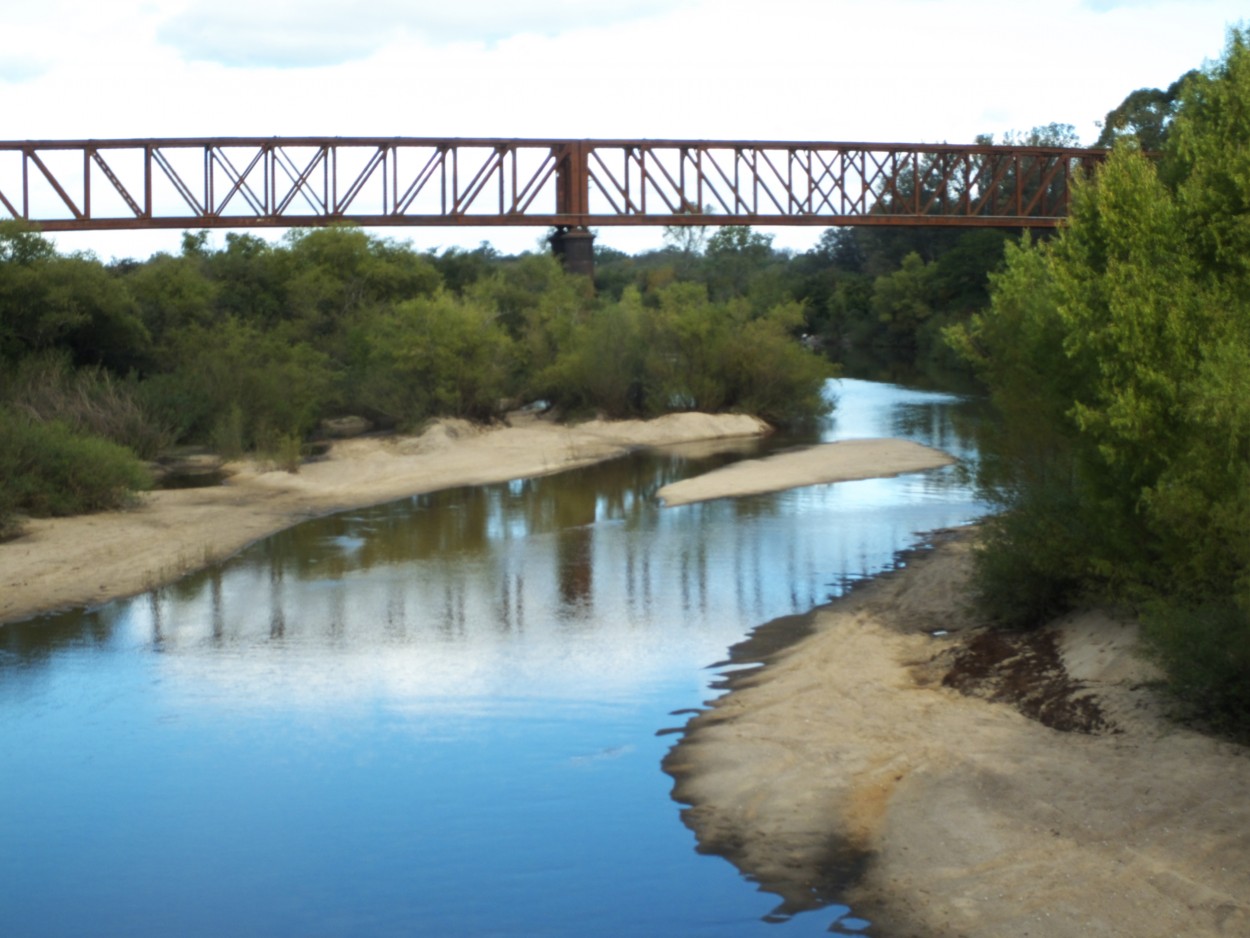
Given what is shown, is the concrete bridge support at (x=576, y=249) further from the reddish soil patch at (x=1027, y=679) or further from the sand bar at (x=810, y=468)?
the reddish soil patch at (x=1027, y=679)

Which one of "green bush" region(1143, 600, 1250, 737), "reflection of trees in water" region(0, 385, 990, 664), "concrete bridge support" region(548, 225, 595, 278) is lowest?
"reflection of trees in water" region(0, 385, 990, 664)

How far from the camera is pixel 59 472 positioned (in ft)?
77.5

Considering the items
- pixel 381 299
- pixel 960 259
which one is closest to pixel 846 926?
pixel 381 299

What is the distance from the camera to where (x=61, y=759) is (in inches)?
495

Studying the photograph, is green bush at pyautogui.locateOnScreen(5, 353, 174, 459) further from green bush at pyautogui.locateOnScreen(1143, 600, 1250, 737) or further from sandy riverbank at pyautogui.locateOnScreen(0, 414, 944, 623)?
green bush at pyautogui.locateOnScreen(1143, 600, 1250, 737)

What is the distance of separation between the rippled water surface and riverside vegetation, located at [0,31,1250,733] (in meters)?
3.59

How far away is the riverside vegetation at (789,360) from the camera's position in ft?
40.0

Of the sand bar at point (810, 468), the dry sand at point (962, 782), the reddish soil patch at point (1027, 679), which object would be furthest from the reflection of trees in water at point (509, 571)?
the reddish soil patch at point (1027, 679)

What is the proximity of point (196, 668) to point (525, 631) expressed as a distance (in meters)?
3.57

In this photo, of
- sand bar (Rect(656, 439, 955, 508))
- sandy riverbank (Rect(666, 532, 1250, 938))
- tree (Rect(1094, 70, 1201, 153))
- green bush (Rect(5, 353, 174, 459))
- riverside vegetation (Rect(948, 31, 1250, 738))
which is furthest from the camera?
tree (Rect(1094, 70, 1201, 153))

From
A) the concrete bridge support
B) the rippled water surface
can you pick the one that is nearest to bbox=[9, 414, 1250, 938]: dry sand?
the rippled water surface

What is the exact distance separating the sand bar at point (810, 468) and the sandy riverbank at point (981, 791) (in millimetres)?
13554

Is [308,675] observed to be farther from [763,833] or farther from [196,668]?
[763,833]

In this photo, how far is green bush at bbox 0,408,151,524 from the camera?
22828 millimetres
